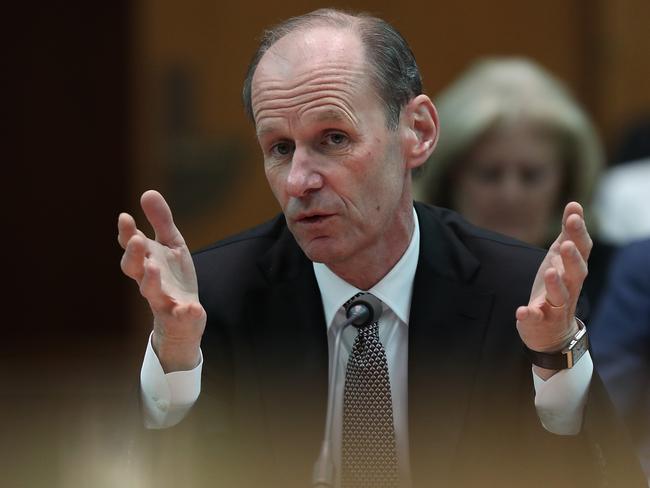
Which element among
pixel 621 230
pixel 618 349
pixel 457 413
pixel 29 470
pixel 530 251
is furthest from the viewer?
pixel 621 230

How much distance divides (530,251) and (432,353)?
0.33 metres

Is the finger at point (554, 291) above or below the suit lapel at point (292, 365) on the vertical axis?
above

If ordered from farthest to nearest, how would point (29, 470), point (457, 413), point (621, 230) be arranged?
point (621, 230) → point (457, 413) → point (29, 470)

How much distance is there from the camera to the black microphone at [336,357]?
2.31 meters

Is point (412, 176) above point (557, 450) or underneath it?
above

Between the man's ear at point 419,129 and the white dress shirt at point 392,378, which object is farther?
the man's ear at point 419,129

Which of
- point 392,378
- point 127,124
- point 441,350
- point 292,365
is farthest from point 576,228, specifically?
point 127,124

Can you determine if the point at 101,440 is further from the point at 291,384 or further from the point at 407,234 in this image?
the point at 407,234

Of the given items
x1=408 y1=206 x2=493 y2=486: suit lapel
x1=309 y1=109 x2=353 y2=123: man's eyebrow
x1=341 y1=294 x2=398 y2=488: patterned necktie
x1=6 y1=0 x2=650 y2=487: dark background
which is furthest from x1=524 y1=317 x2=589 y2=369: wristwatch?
x1=6 y1=0 x2=650 y2=487: dark background

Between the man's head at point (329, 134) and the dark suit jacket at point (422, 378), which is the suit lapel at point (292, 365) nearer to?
the dark suit jacket at point (422, 378)

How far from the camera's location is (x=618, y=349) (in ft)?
11.8

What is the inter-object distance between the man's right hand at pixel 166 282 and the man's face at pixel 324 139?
237mm

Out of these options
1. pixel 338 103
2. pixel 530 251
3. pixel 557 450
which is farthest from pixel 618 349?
pixel 338 103

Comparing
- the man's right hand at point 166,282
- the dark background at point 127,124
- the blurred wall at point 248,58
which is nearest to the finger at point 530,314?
the man's right hand at point 166,282
